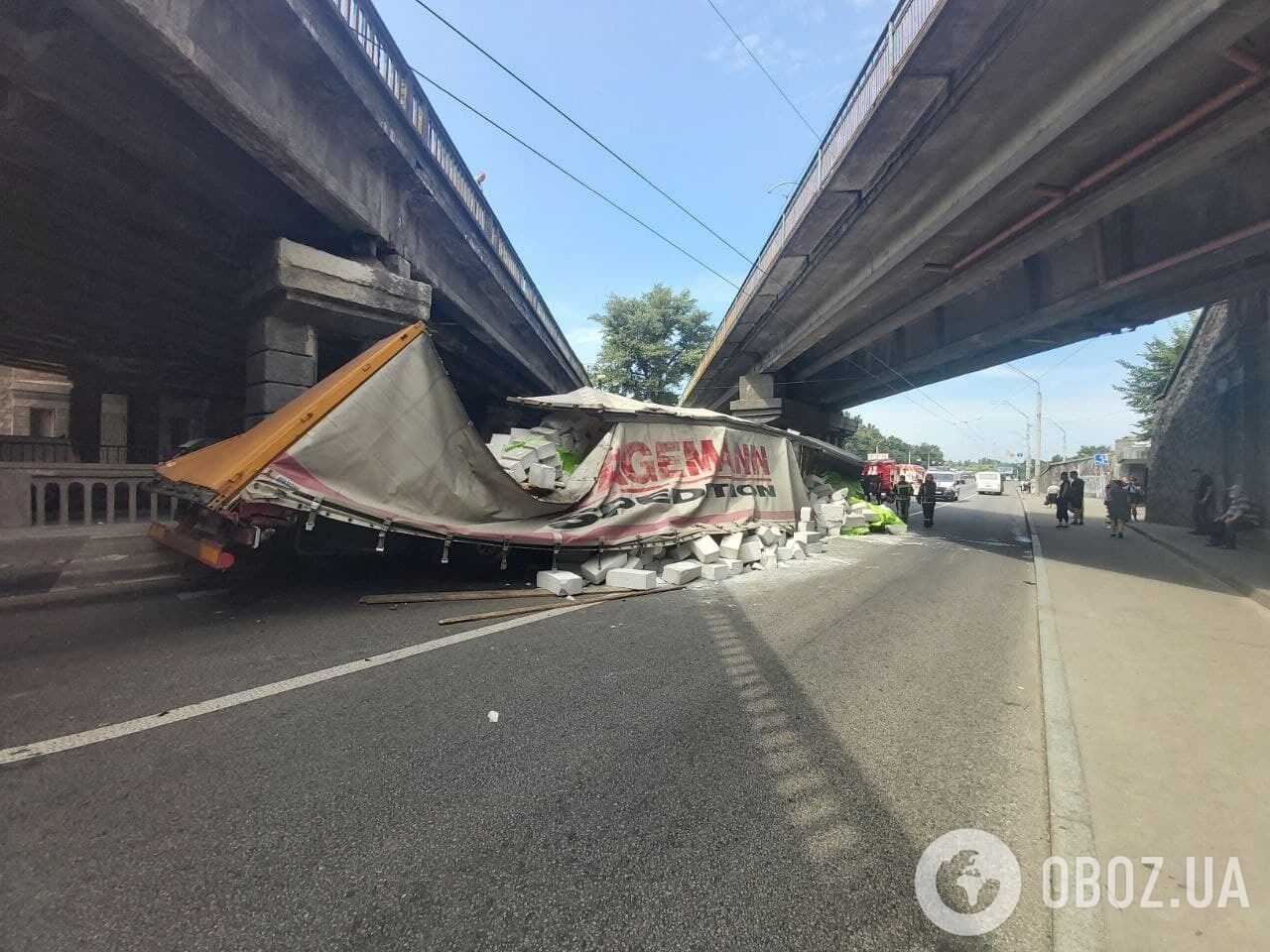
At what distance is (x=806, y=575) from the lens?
27.2 ft

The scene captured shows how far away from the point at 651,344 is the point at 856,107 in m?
29.3

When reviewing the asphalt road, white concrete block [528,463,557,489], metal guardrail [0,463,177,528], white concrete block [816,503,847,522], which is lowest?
the asphalt road

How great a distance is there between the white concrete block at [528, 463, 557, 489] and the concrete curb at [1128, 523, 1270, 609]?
29.6 feet

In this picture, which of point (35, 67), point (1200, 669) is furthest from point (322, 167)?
point (1200, 669)

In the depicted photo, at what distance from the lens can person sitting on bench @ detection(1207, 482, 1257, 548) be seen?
11.1 metres

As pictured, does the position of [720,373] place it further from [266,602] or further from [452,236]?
[266,602]

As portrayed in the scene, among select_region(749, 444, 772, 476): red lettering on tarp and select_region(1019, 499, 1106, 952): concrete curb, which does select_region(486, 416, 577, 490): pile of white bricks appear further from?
select_region(1019, 499, 1106, 952): concrete curb

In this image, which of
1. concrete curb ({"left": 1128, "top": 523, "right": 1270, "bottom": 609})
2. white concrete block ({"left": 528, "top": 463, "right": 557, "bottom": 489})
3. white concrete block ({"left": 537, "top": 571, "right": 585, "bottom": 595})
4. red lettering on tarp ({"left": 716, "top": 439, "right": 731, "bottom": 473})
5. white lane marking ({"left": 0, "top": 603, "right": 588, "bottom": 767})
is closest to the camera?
white lane marking ({"left": 0, "top": 603, "right": 588, "bottom": 767})

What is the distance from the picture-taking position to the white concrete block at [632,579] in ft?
21.7

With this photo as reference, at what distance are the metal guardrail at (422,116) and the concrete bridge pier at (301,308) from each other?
253 centimetres

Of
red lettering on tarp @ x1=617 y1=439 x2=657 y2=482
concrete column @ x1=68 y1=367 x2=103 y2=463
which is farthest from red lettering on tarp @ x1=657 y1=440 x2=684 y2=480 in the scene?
concrete column @ x1=68 y1=367 x2=103 y2=463

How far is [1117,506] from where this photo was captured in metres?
14.5

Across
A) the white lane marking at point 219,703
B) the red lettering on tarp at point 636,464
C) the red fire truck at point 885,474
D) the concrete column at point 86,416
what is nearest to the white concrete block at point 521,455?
the red lettering on tarp at point 636,464

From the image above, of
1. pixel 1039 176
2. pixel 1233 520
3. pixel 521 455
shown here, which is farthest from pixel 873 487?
pixel 521 455
